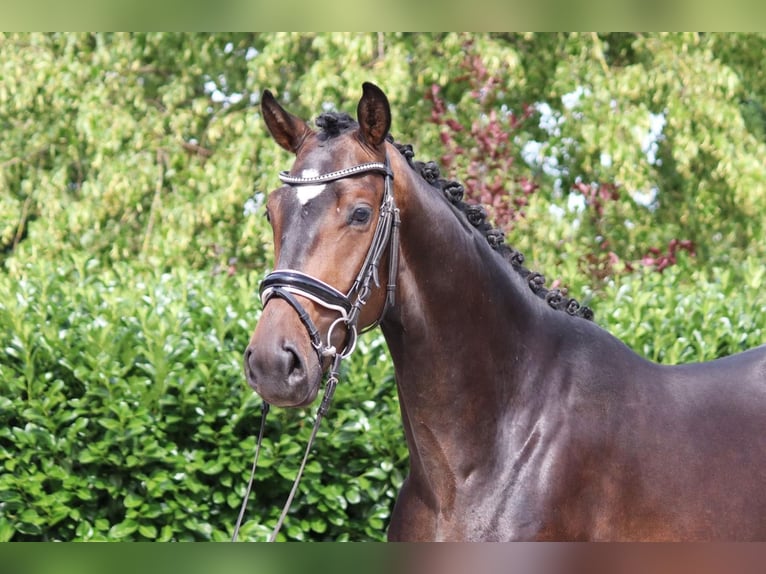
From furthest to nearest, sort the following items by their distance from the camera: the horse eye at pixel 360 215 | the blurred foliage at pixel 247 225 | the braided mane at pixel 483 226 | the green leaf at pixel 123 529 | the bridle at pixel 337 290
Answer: the blurred foliage at pixel 247 225
the green leaf at pixel 123 529
the braided mane at pixel 483 226
the horse eye at pixel 360 215
the bridle at pixel 337 290

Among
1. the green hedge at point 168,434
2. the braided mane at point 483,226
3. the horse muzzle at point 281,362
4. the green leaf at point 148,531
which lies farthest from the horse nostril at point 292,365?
the green leaf at point 148,531

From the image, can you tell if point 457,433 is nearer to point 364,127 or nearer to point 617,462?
point 617,462

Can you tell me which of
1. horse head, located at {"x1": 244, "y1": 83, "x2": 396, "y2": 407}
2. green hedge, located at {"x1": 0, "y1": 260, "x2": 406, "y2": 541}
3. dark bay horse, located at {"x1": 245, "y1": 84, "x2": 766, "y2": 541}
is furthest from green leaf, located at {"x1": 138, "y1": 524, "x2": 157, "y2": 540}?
horse head, located at {"x1": 244, "y1": 83, "x2": 396, "y2": 407}

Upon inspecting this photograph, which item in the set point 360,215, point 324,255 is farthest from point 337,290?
Answer: point 360,215

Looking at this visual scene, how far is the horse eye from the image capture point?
2.47m

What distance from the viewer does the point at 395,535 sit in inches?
110

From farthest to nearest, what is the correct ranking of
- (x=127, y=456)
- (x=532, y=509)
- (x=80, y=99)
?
(x=80, y=99) < (x=127, y=456) < (x=532, y=509)

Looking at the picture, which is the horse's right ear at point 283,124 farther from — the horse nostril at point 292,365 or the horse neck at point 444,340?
the horse nostril at point 292,365

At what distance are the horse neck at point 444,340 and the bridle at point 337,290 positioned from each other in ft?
0.30

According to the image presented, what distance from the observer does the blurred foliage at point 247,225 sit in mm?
4457

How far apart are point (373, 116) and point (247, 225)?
225 inches

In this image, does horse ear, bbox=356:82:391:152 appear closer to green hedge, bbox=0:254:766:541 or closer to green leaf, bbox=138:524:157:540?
green hedge, bbox=0:254:766:541
